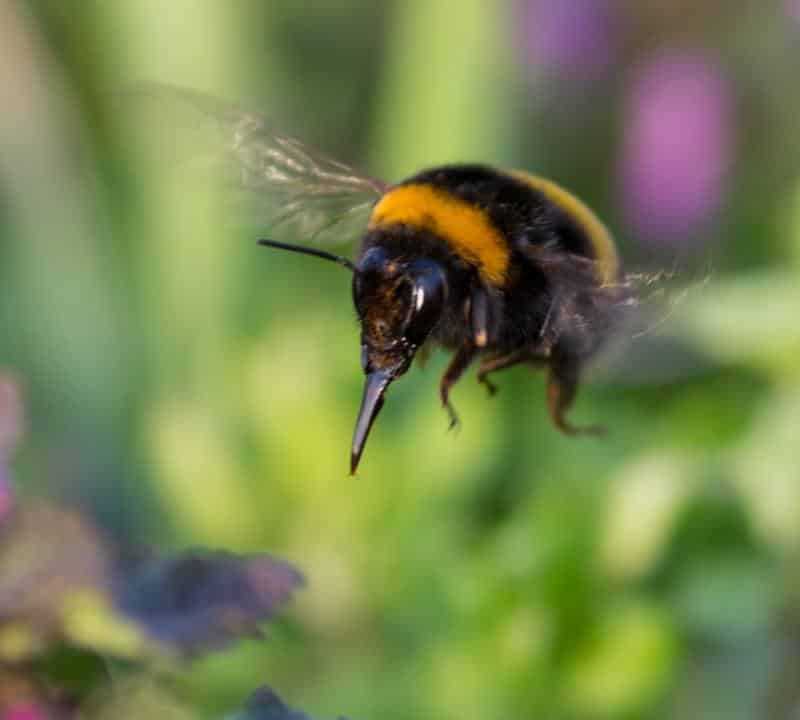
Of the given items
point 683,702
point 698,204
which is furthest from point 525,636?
point 698,204

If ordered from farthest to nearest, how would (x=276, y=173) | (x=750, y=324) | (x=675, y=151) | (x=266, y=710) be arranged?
(x=675, y=151)
(x=750, y=324)
(x=276, y=173)
(x=266, y=710)

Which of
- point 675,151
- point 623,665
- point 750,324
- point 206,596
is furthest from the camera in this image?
point 675,151

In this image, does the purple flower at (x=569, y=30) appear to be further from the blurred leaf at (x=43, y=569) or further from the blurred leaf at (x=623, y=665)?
the blurred leaf at (x=43, y=569)

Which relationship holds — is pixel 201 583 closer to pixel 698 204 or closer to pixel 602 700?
pixel 602 700

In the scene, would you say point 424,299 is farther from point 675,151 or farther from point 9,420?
point 675,151

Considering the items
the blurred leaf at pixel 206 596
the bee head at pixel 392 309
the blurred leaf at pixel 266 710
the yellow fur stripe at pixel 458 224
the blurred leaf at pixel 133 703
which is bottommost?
the blurred leaf at pixel 133 703

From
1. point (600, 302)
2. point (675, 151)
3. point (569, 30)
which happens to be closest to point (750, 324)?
→ point (675, 151)

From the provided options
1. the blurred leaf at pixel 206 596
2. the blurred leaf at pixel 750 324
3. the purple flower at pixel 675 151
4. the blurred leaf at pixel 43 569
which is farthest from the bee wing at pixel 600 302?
the purple flower at pixel 675 151

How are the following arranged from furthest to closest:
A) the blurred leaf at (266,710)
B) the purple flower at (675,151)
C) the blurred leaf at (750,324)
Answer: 1. the purple flower at (675,151)
2. the blurred leaf at (750,324)
3. the blurred leaf at (266,710)
